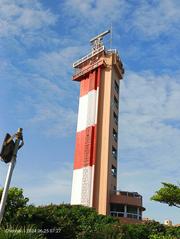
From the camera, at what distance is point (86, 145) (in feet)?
164

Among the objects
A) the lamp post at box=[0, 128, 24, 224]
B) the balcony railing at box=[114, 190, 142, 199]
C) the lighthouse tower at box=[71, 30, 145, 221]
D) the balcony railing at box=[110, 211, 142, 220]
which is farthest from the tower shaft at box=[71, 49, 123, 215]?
the lamp post at box=[0, 128, 24, 224]

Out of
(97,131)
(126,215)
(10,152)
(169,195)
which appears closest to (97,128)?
(97,131)

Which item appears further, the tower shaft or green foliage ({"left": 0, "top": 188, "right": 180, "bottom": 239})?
the tower shaft

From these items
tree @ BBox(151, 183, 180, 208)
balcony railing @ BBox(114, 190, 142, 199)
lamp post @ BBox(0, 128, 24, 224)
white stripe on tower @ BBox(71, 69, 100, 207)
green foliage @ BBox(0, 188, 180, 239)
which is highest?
white stripe on tower @ BBox(71, 69, 100, 207)

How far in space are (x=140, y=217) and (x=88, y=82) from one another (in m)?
19.1

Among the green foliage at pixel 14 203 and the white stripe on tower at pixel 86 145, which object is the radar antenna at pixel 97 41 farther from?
the green foliage at pixel 14 203

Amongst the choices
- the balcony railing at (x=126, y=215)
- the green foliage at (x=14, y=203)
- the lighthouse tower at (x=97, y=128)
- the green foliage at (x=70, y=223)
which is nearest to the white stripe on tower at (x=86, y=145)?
the lighthouse tower at (x=97, y=128)

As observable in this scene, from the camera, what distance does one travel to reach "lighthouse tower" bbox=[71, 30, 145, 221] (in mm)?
46938

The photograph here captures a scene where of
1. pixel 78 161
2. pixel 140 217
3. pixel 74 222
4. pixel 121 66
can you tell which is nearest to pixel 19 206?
pixel 74 222

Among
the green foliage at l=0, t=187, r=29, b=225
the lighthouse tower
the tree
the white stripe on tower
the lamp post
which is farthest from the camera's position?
the white stripe on tower

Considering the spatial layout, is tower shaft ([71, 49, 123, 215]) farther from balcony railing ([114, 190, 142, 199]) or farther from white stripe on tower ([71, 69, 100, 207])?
balcony railing ([114, 190, 142, 199])

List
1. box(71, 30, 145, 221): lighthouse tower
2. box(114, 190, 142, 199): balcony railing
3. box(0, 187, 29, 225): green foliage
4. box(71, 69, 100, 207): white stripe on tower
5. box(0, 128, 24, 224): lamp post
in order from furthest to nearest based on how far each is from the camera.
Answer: box(114, 190, 142, 199): balcony railing, box(71, 69, 100, 207): white stripe on tower, box(71, 30, 145, 221): lighthouse tower, box(0, 187, 29, 225): green foliage, box(0, 128, 24, 224): lamp post

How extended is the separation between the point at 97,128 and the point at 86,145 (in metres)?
2.53

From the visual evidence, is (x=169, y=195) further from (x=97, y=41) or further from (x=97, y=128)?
(x=97, y=41)
